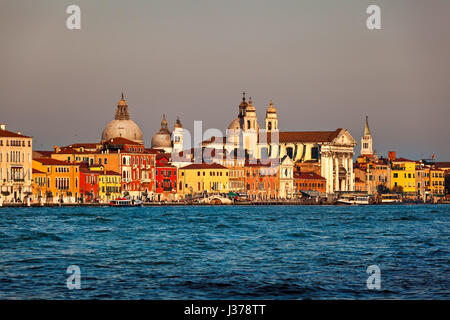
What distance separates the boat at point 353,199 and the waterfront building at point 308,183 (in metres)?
3.09

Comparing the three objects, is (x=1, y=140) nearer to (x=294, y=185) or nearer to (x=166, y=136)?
(x=294, y=185)

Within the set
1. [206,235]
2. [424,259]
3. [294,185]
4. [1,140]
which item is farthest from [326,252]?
[294,185]

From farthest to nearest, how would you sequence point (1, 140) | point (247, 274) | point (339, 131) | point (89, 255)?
point (339, 131)
point (1, 140)
point (89, 255)
point (247, 274)

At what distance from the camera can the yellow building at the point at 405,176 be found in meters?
130

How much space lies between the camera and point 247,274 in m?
18.4

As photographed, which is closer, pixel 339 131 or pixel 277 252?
pixel 277 252

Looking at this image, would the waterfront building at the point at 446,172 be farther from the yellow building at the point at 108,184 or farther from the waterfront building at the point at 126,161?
the yellow building at the point at 108,184

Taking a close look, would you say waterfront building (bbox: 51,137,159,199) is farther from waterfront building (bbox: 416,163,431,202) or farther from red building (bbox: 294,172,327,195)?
waterfront building (bbox: 416,163,431,202)

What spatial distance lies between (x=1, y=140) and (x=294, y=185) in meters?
44.7

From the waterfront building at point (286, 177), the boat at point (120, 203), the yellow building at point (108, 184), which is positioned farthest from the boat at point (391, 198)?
the boat at point (120, 203)

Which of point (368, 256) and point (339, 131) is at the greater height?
point (339, 131)

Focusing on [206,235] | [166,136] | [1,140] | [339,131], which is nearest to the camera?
[206,235]

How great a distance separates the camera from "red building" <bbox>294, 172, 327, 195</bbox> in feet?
372

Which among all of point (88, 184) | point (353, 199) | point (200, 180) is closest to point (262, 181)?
point (200, 180)
